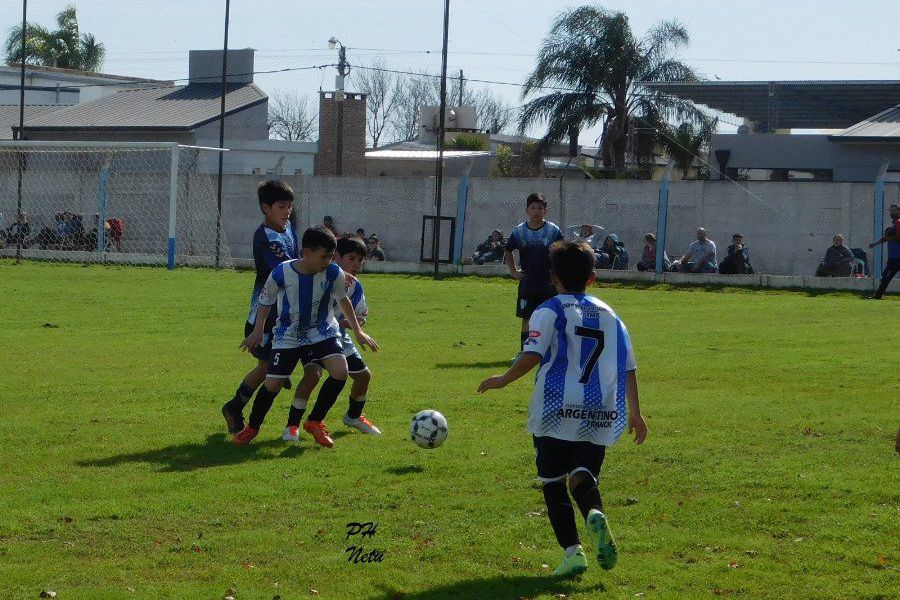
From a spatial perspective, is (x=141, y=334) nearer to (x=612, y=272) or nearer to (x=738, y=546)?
(x=738, y=546)

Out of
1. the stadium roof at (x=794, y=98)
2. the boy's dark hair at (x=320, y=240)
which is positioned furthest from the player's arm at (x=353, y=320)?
the stadium roof at (x=794, y=98)

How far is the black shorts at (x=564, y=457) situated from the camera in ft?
17.7

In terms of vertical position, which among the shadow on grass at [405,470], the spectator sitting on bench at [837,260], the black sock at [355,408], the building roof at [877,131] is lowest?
the shadow on grass at [405,470]

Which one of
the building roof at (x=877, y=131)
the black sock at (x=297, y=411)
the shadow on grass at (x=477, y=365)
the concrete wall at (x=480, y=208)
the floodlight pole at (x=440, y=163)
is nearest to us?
the black sock at (x=297, y=411)

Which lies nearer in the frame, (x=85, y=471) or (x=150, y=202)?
(x=85, y=471)

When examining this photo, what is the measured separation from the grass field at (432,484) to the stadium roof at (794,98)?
2822 centimetres

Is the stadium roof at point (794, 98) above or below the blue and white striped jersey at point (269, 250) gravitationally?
above

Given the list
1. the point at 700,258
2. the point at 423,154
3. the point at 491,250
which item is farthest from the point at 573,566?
the point at 423,154

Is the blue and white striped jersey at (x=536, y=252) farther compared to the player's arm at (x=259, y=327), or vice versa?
the blue and white striped jersey at (x=536, y=252)

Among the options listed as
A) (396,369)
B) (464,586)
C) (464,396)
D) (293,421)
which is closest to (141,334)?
(396,369)

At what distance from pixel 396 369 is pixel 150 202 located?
67.4 ft

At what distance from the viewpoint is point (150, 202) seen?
102 ft

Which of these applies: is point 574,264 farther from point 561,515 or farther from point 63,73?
point 63,73

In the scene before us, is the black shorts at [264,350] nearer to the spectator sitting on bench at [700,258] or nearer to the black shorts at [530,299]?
the black shorts at [530,299]
